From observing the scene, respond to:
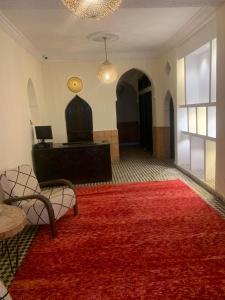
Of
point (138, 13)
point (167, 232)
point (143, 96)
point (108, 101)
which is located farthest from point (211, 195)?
point (143, 96)

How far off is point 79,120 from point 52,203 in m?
4.18

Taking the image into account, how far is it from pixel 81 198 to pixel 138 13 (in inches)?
123

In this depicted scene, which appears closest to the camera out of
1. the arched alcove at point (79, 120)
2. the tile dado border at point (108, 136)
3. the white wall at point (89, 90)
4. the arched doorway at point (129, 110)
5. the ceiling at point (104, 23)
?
the ceiling at point (104, 23)

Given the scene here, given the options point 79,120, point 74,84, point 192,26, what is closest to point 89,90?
point 74,84

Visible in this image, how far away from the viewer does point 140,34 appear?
16.4 feet

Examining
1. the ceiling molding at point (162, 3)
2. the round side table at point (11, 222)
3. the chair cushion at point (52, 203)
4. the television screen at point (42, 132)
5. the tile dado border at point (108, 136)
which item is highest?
the ceiling molding at point (162, 3)

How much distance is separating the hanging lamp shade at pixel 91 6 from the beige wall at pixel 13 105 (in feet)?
7.27

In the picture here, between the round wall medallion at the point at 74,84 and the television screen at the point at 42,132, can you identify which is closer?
the television screen at the point at 42,132

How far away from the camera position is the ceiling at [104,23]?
124 inches

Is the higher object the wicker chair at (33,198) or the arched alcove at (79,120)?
the arched alcove at (79,120)

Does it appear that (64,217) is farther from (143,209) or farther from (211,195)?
(211,195)

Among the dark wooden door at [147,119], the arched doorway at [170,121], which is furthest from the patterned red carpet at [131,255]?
the dark wooden door at [147,119]

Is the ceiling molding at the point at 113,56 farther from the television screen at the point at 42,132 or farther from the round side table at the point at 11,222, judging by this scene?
the round side table at the point at 11,222

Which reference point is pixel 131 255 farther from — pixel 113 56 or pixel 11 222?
pixel 113 56
